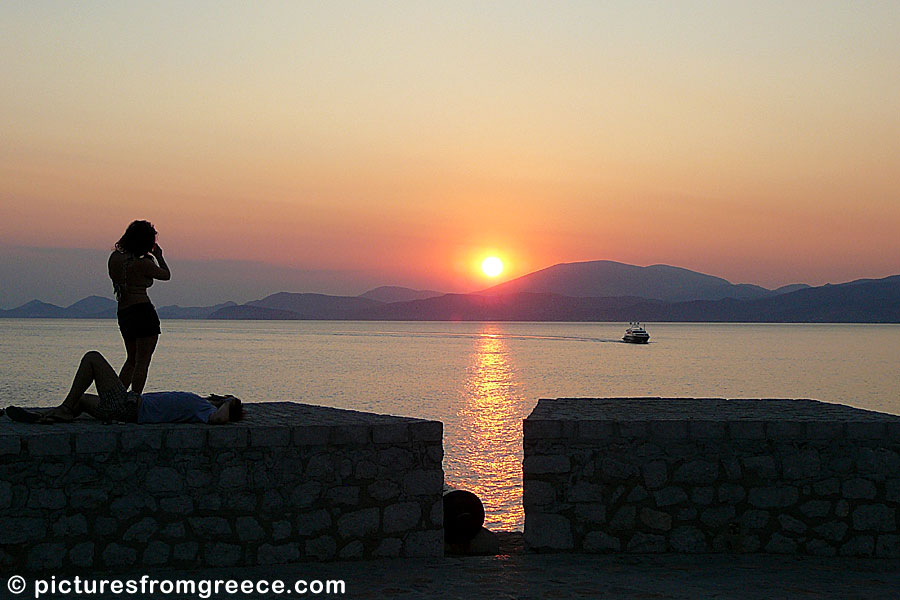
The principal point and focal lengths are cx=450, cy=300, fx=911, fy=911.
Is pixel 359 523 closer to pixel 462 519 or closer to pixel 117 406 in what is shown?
pixel 462 519

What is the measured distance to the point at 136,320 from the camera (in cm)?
1072

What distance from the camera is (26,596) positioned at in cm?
803

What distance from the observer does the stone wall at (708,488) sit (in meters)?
9.91

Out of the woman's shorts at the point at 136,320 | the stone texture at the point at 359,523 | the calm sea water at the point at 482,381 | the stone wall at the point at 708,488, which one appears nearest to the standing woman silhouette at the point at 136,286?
the woman's shorts at the point at 136,320

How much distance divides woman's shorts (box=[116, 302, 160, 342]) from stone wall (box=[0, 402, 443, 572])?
1.41 m

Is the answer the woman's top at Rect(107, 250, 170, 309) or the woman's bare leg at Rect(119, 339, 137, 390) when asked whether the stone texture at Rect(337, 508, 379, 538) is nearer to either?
the woman's bare leg at Rect(119, 339, 137, 390)

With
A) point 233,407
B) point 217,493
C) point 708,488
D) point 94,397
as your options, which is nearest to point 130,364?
point 94,397

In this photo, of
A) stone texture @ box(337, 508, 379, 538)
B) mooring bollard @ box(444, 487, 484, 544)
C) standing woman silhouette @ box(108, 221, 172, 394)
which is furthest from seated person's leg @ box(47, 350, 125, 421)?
mooring bollard @ box(444, 487, 484, 544)

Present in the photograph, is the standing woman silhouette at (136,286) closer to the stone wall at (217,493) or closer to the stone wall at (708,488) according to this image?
the stone wall at (217,493)

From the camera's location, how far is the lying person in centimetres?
930

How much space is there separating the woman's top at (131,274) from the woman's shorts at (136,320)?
0.25 ft

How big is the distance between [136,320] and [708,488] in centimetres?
681

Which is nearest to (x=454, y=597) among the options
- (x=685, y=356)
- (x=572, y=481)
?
(x=572, y=481)

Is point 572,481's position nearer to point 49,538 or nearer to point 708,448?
point 708,448
